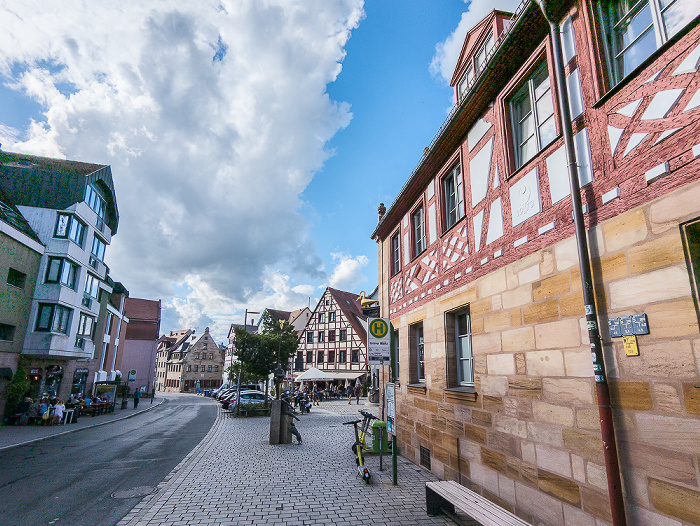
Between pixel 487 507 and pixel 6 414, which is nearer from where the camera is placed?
pixel 487 507

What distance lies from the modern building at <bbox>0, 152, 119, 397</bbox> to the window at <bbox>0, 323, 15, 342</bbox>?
1.10m

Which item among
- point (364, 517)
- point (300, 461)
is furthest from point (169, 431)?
point (364, 517)

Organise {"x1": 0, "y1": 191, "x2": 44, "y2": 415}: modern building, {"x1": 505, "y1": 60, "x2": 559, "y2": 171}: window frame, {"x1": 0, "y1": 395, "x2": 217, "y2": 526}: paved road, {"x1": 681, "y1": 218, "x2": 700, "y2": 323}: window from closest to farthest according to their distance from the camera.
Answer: {"x1": 681, "y1": 218, "x2": 700, "y2": 323}: window
{"x1": 505, "y1": 60, "x2": 559, "y2": 171}: window frame
{"x1": 0, "y1": 395, "x2": 217, "y2": 526}: paved road
{"x1": 0, "y1": 191, "x2": 44, "y2": 415}: modern building

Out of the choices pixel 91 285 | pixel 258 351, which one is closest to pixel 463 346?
pixel 258 351

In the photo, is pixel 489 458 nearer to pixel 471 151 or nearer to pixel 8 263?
pixel 471 151

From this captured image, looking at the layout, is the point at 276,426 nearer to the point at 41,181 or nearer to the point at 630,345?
the point at 630,345

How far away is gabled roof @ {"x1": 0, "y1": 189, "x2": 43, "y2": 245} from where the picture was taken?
2047 cm

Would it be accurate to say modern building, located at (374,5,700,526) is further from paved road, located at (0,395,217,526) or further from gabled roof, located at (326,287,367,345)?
gabled roof, located at (326,287,367,345)

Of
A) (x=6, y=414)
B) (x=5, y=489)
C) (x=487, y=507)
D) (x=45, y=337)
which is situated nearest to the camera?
(x=487, y=507)

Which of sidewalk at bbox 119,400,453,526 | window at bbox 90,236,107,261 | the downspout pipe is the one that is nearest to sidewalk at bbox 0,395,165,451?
sidewalk at bbox 119,400,453,526

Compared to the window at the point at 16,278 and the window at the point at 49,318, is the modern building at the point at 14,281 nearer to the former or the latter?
the window at the point at 16,278

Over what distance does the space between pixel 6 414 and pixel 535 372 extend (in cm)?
2487

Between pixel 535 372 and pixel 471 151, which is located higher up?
pixel 471 151

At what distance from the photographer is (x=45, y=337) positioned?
72.4 ft
